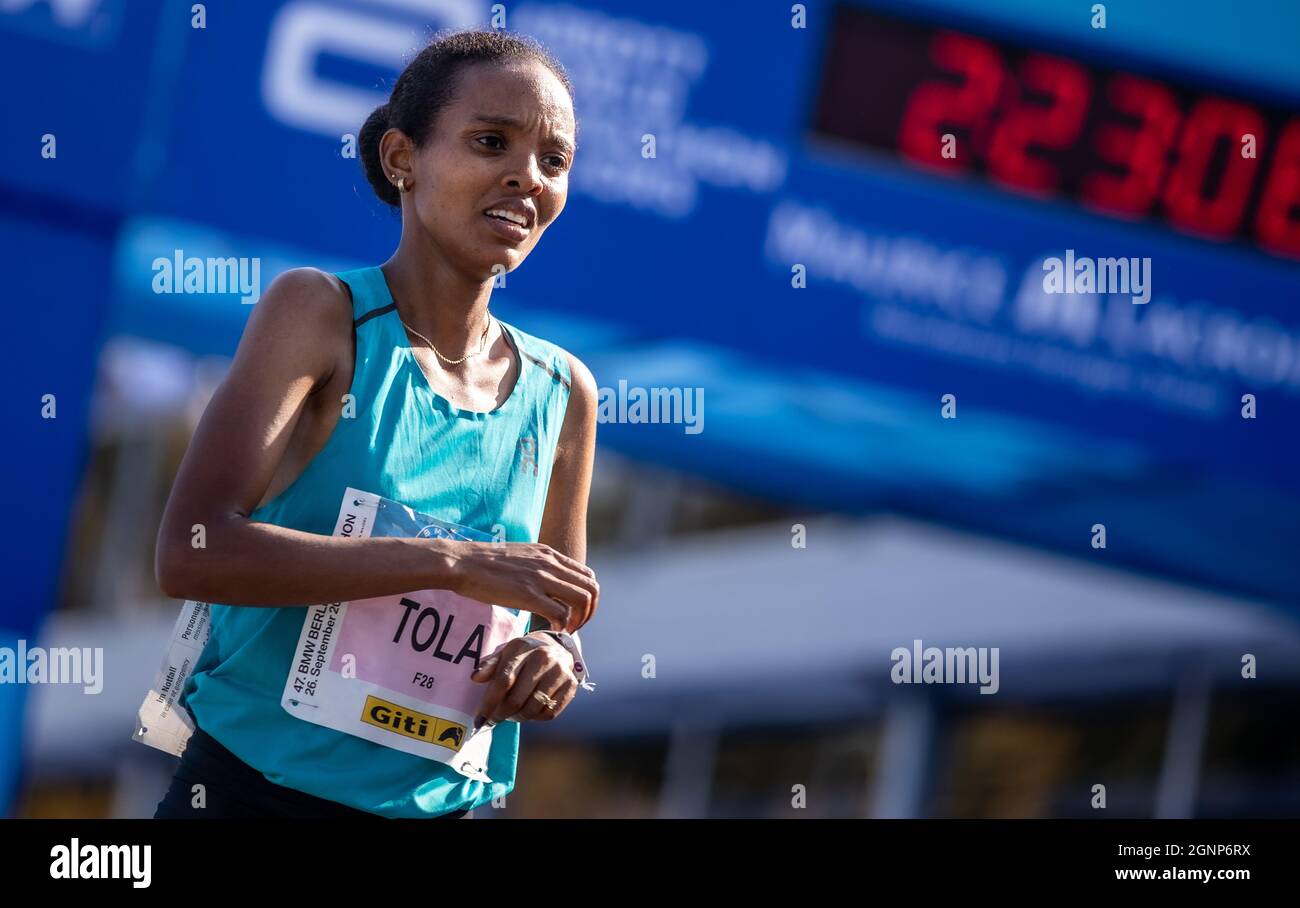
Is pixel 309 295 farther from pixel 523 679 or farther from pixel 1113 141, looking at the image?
pixel 1113 141

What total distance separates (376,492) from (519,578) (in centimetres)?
22

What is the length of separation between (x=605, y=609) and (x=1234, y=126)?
8.91 m

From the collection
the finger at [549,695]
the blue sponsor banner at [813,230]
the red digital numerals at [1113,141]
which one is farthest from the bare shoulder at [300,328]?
the red digital numerals at [1113,141]

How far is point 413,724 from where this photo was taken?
225 cm

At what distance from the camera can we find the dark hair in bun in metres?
2.33

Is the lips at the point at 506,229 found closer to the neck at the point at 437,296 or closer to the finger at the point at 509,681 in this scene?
the neck at the point at 437,296

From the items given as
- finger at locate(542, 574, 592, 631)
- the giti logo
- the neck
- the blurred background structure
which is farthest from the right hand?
the blurred background structure

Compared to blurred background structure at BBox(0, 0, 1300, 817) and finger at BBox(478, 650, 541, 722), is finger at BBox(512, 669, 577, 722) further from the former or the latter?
blurred background structure at BBox(0, 0, 1300, 817)

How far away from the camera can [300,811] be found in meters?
2.16

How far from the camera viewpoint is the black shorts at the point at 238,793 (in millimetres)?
2158

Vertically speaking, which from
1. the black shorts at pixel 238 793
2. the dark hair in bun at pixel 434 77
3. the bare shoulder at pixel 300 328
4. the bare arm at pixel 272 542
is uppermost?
the dark hair in bun at pixel 434 77

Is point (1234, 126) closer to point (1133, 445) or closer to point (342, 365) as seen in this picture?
point (1133, 445)

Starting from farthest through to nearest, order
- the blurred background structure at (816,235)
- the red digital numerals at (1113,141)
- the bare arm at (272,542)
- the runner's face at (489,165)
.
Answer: the red digital numerals at (1113,141)
the blurred background structure at (816,235)
the runner's face at (489,165)
the bare arm at (272,542)

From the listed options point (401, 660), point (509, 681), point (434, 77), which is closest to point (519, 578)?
point (509, 681)
